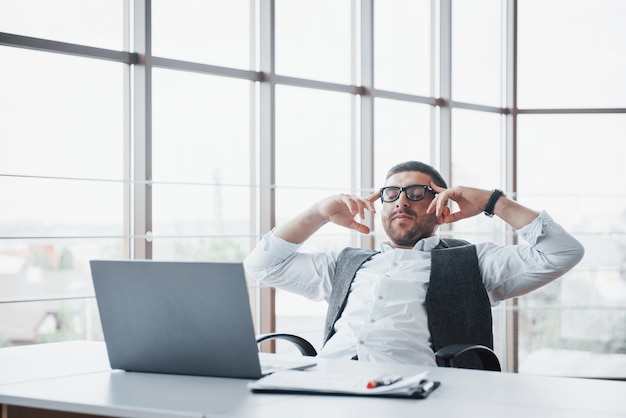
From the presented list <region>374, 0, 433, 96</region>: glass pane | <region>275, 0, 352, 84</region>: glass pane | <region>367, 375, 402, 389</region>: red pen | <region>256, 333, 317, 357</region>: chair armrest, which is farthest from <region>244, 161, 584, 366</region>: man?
<region>374, 0, 433, 96</region>: glass pane

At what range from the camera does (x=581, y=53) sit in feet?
17.3

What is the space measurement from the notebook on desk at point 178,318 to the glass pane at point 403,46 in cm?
333

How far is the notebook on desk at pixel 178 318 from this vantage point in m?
1.66

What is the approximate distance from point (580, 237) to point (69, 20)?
10.5ft

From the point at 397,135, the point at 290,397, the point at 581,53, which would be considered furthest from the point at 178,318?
the point at 581,53

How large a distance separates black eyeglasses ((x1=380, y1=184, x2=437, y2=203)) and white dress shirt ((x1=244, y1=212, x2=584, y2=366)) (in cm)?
15

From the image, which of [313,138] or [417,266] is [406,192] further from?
[313,138]

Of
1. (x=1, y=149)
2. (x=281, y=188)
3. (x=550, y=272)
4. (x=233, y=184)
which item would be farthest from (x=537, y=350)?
(x=1, y=149)

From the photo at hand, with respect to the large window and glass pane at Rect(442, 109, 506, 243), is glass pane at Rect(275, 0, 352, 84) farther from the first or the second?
glass pane at Rect(442, 109, 506, 243)

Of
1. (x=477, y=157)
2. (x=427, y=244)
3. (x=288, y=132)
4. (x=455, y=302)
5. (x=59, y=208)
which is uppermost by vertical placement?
(x=288, y=132)

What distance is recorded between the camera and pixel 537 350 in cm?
520

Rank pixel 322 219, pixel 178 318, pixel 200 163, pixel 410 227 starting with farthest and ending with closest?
pixel 200 163, pixel 322 219, pixel 410 227, pixel 178 318

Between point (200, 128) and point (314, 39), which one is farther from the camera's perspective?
point (314, 39)

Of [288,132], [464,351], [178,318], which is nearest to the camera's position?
[178,318]
